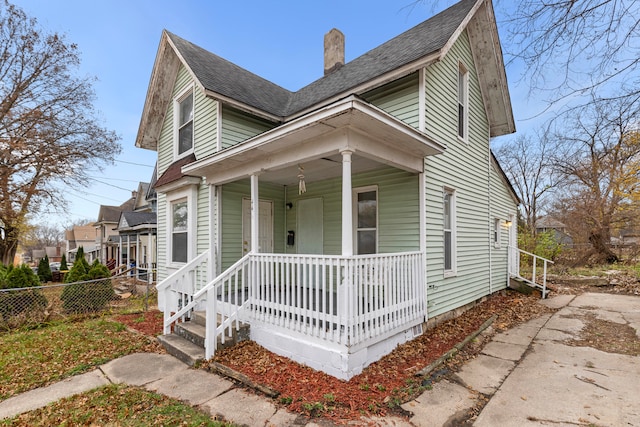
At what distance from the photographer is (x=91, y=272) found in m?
9.09

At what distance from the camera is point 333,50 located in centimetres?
973

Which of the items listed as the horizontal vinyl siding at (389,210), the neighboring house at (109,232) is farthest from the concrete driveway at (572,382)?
the neighboring house at (109,232)

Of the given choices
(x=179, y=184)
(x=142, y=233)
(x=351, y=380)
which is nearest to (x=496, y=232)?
(x=351, y=380)

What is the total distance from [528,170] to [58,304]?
29.3m

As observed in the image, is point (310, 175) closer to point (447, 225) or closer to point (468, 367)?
point (447, 225)

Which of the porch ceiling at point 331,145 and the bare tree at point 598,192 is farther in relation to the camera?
the bare tree at point 598,192

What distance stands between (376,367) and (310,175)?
3.79 metres

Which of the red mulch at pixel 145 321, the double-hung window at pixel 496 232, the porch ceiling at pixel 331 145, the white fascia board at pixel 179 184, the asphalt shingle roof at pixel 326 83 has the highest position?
the asphalt shingle roof at pixel 326 83

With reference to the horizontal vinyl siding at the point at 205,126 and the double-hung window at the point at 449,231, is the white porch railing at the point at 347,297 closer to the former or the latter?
the double-hung window at the point at 449,231

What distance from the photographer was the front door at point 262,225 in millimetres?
6750

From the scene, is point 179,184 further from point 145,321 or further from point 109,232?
point 109,232

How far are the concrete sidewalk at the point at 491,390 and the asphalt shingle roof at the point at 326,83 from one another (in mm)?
4899

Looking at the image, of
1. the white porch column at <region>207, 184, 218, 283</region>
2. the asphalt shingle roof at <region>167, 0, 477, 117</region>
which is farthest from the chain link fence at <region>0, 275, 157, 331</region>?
the asphalt shingle roof at <region>167, 0, 477, 117</region>

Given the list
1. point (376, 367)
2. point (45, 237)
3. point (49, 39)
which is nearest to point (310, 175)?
point (376, 367)
